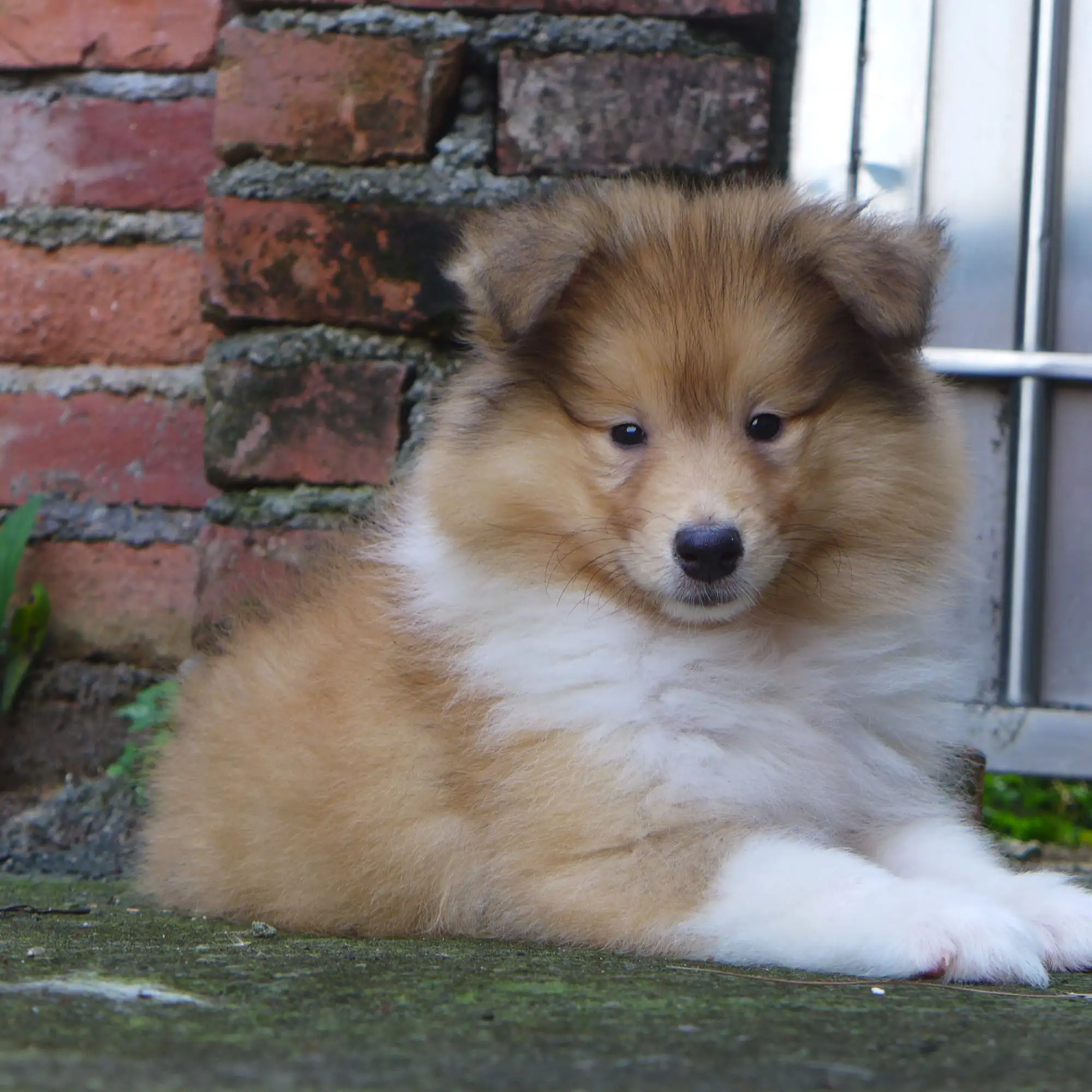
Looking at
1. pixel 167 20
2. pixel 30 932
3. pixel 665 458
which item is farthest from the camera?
pixel 167 20

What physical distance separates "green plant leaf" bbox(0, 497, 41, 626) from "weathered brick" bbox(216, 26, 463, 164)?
93cm

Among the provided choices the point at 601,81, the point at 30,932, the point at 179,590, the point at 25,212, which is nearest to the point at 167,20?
the point at 25,212

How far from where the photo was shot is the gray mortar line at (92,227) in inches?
140

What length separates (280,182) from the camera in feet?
10.5

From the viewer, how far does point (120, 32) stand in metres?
3.55

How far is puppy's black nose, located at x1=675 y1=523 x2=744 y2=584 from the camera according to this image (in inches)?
89.8

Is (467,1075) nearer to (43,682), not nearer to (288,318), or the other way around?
(288,318)

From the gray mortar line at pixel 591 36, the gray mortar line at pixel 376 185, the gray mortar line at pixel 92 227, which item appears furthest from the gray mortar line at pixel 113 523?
the gray mortar line at pixel 591 36

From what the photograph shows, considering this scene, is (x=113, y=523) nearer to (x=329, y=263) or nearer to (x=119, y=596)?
(x=119, y=596)

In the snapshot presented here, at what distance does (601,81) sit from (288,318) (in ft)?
2.71

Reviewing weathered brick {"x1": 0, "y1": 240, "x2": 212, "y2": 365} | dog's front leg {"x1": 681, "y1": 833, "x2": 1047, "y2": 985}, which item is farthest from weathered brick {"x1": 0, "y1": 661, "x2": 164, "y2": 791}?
dog's front leg {"x1": 681, "y1": 833, "x2": 1047, "y2": 985}

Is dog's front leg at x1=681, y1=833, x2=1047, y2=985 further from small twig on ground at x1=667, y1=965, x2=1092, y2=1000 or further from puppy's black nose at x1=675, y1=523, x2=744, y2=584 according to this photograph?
puppy's black nose at x1=675, y1=523, x2=744, y2=584

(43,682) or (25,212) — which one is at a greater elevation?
(25,212)

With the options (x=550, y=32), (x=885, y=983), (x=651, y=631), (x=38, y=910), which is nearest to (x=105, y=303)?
(x=550, y=32)
